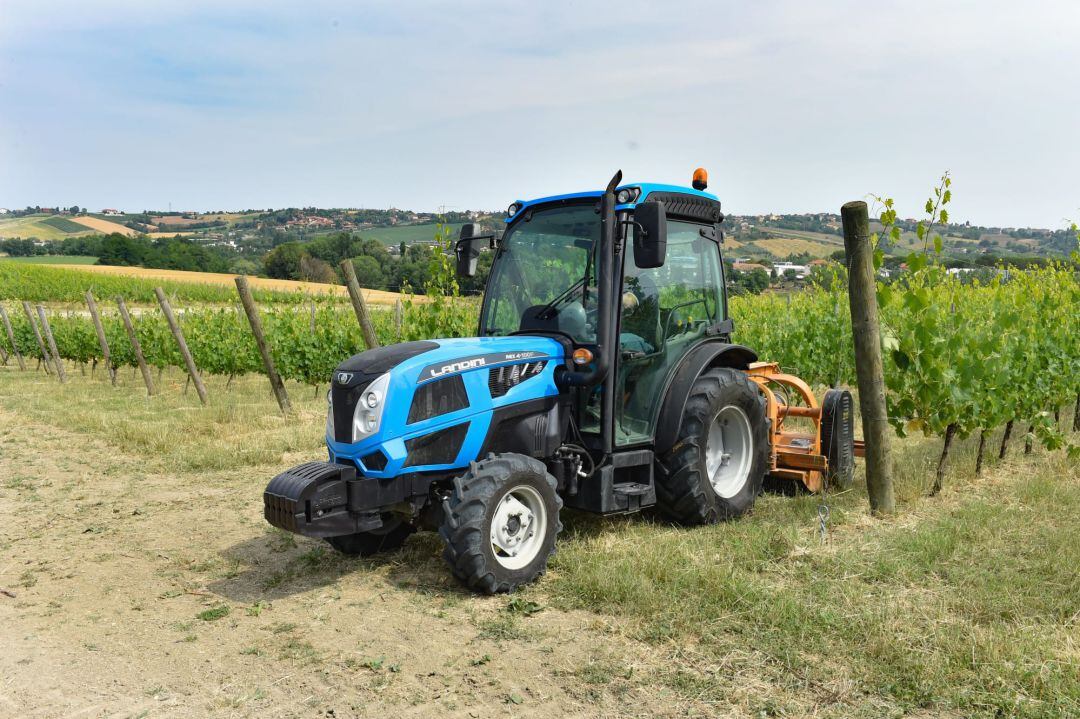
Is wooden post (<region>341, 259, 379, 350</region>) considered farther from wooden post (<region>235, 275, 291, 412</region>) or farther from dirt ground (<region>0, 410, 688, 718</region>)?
dirt ground (<region>0, 410, 688, 718</region>)

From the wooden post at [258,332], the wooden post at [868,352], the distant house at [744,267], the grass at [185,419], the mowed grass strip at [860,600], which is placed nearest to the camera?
the mowed grass strip at [860,600]

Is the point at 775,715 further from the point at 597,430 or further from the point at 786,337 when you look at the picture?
the point at 786,337

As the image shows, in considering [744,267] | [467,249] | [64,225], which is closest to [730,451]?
[467,249]

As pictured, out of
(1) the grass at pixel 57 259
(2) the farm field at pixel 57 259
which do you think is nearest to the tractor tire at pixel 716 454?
(2) the farm field at pixel 57 259

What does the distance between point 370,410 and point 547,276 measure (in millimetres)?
1516

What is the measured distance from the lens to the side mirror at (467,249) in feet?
19.4

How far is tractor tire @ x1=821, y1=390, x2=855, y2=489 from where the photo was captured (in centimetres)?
641

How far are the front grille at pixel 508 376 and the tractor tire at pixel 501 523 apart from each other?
0.43m

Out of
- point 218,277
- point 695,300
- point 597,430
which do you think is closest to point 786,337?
point 695,300

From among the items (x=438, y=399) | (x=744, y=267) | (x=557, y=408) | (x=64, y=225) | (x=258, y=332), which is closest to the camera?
(x=438, y=399)

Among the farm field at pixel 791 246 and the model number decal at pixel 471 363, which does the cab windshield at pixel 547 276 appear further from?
the farm field at pixel 791 246

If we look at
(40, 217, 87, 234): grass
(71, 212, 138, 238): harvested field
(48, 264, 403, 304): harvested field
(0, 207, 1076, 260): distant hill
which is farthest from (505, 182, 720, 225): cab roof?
(40, 217, 87, 234): grass

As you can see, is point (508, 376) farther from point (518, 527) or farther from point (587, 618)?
point (587, 618)

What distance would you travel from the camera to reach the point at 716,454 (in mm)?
5973
